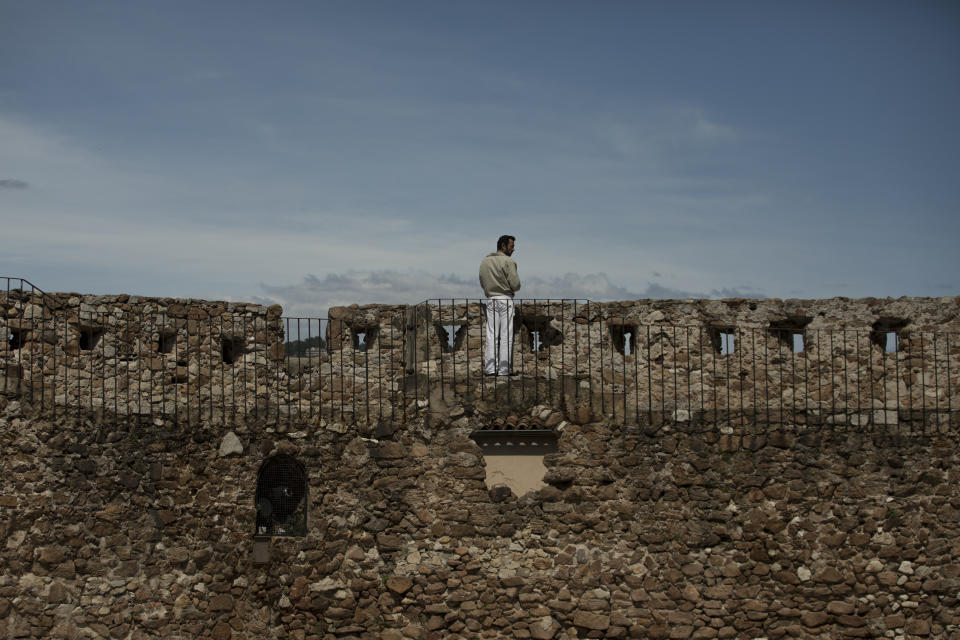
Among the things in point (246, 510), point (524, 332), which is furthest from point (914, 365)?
point (246, 510)

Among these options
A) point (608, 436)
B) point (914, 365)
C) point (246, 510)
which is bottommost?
point (246, 510)

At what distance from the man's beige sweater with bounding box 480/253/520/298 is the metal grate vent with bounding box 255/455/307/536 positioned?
2.84 m

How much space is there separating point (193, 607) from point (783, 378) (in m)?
6.88

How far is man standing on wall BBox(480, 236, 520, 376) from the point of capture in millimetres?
11688

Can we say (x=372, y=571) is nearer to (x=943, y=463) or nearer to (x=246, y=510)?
(x=246, y=510)

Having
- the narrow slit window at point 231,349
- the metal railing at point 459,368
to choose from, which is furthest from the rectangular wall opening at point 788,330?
the narrow slit window at point 231,349

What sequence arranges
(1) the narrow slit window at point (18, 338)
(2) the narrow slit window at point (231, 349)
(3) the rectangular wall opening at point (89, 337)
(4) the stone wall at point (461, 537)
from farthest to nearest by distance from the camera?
1. (2) the narrow slit window at point (231, 349)
2. (3) the rectangular wall opening at point (89, 337)
3. (1) the narrow slit window at point (18, 338)
4. (4) the stone wall at point (461, 537)

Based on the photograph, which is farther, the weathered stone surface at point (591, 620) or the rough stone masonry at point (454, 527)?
the weathered stone surface at point (591, 620)

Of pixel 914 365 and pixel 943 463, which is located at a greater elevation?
pixel 914 365

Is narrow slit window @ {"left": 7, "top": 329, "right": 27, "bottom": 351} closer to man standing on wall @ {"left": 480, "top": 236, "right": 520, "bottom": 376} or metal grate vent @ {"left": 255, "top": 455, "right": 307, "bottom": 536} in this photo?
A: metal grate vent @ {"left": 255, "top": 455, "right": 307, "bottom": 536}

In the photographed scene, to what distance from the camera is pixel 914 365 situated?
477 inches

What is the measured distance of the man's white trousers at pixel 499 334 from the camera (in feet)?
38.3

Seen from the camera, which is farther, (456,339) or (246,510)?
(456,339)

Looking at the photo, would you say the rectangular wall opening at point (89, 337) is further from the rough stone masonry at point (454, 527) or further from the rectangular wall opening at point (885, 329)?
the rectangular wall opening at point (885, 329)
